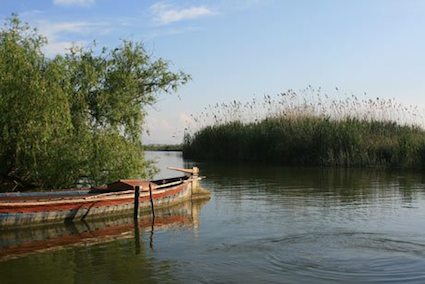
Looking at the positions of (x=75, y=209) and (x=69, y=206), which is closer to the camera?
(x=69, y=206)

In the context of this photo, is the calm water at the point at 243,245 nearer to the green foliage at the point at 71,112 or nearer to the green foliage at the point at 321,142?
the green foliage at the point at 71,112

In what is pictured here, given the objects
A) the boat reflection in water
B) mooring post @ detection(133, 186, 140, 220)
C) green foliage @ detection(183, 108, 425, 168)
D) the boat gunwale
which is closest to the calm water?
the boat reflection in water

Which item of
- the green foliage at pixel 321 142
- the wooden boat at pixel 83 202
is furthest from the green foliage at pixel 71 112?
the green foliage at pixel 321 142

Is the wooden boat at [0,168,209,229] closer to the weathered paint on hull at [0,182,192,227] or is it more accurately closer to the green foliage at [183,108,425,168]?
the weathered paint on hull at [0,182,192,227]

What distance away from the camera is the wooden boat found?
1377 centimetres

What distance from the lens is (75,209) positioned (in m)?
14.9

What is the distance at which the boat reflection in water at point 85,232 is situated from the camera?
1212 centimetres

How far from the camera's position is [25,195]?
1520cm

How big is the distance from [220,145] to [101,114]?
2628 cm

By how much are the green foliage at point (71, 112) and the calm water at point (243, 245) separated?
2781mm

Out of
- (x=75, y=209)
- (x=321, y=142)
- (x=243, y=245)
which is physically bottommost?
(x=243, y=245)

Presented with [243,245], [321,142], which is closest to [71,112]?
[243,245]

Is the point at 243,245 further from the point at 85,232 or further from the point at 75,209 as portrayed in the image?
the point at 75,209

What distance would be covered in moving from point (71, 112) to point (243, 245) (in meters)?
8.88
